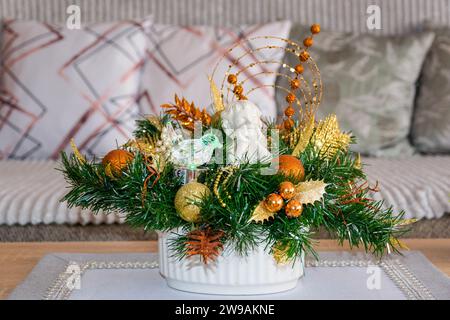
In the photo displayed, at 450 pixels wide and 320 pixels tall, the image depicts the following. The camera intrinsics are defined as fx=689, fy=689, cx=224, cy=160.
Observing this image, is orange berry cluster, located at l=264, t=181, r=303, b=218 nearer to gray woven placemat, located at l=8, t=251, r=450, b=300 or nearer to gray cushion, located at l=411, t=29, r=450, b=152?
gray woven placemat, located at l=8, t=251, r=450, b=300

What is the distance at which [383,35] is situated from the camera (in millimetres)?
1903

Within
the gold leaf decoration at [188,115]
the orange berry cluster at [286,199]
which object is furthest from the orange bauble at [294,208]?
the gold leaf decoration at [188,115]

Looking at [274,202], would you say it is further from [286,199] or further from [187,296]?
[187,296]

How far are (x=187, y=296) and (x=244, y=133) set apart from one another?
0.66 feet

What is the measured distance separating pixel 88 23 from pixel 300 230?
4.41 ft

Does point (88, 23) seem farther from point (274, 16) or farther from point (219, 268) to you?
point (219, 268)

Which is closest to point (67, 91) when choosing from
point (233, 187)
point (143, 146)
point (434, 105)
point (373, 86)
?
point (373, 86)

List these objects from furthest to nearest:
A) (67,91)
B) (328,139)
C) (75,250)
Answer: (67,91) < (75,250) < (328,139)

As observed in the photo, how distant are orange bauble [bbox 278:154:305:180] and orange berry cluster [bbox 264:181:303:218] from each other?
0.07 ft

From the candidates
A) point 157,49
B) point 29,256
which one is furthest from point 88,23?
point 29,256

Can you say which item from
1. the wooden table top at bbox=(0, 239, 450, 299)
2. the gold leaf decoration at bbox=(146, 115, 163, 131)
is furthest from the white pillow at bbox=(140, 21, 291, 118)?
the gold leaf decoration at bbox=(146, 115, 163, 131)

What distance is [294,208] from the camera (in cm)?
66

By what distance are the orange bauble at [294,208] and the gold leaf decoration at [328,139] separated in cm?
10

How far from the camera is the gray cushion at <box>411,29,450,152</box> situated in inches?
69.9
